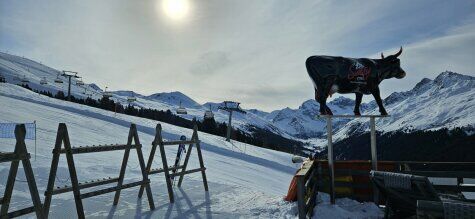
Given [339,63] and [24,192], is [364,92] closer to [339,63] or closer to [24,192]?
[339,63]

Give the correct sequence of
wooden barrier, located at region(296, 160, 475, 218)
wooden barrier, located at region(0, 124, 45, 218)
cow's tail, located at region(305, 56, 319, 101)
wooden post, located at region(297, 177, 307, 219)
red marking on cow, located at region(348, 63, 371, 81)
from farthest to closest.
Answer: red marking on cow, located at region(348, 63, 371, 81)
cow's tail, located at region(305, 56, 319, 101)
wooden barrier, located at region(296, 160, 475, 218)
wooden post, located at region(297, 177, 307, 219)
wooden barrier, located at region(0, 124, 45, 218)

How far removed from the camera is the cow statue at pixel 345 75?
32.3ft

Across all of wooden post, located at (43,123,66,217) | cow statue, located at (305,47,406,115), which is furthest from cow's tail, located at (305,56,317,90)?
wooden post, located at (43,123,66,217)

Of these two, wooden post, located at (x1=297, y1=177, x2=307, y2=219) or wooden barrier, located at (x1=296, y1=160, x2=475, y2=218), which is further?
wooden barrier, located at (x1=296, y1=160, x2=475, y2=218)

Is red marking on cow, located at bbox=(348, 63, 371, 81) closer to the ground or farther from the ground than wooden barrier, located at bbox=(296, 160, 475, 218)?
farther from the ground

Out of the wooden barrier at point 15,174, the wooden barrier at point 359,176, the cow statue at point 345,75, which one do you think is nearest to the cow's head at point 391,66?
the cow statue at point 345,75

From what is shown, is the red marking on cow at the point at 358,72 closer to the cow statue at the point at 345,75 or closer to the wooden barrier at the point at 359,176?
the cow statue at the point at 345,75

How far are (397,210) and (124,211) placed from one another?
5.55 meters

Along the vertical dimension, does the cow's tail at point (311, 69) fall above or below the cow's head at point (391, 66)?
below

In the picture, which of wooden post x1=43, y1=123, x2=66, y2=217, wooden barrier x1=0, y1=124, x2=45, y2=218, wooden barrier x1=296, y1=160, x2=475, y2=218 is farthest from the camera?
wooden barrier x1=296, y1=160, x2=475, y2=218

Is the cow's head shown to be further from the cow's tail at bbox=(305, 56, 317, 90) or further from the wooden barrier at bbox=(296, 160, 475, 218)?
the wooden barrier at bbox=(296, 160, 475, 218)

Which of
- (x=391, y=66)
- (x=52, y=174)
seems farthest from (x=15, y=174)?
(x=391, y=66)

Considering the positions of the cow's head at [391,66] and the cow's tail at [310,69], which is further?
the cow's head at [391,66]

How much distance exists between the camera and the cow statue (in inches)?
388
